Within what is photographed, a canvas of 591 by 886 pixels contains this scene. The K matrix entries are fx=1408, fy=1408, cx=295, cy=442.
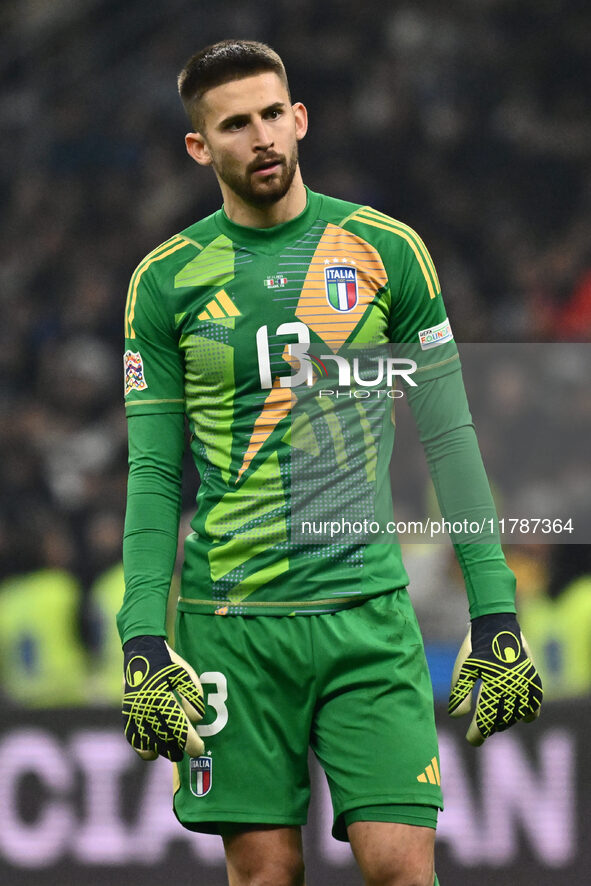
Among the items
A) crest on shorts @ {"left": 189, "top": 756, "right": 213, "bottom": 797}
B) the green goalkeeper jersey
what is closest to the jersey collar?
the green goalkeeper jersey

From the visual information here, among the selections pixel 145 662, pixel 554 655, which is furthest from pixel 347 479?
pixel 554 655

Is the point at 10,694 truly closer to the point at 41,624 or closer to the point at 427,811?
the point at 41,624

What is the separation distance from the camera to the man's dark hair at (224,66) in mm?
2627

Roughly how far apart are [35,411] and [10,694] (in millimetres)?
1672

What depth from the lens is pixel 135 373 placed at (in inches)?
106

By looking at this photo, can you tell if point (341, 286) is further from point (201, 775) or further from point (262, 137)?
point (201, 775)

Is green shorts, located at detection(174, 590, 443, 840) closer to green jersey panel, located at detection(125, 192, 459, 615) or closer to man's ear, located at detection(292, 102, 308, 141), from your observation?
green jersey panel, located at detection(125, 192, 459, 615)

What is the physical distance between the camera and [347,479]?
2.63 metres

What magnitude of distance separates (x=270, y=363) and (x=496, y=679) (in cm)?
70

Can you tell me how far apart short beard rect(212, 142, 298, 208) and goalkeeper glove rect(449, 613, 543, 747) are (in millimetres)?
875

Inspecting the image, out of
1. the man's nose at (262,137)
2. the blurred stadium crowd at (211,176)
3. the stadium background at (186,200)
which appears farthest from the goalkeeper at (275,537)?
the blurred stadium crowd at (211,176)

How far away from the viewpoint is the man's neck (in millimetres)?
2689

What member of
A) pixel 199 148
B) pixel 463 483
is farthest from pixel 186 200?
pixel 463 483

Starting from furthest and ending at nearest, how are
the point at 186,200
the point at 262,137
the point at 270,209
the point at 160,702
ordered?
the point at 186,200 < the point at 270,209 < the point at 262,137 < the point at 160,702
